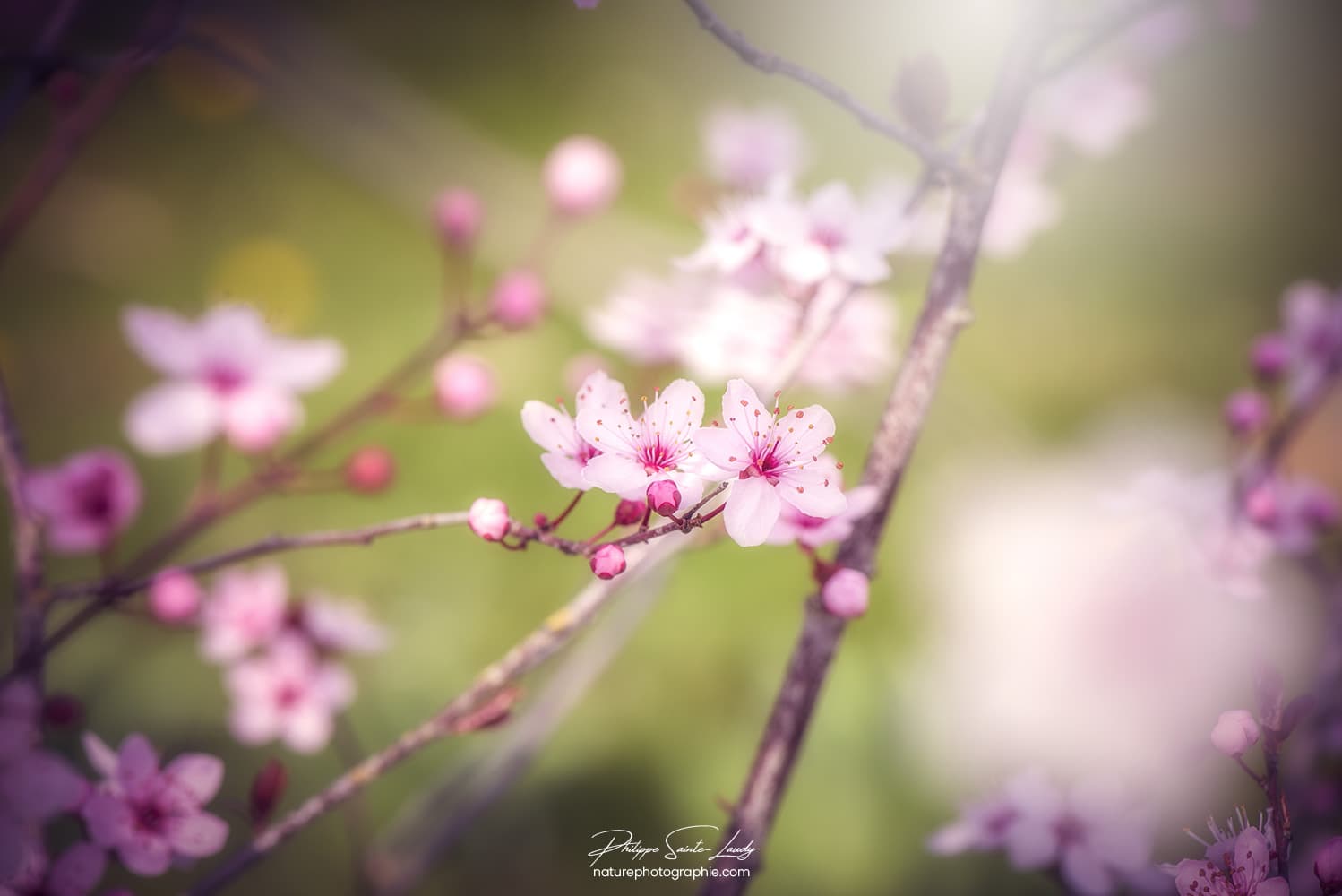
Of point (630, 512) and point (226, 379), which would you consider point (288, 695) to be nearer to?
point (226, 379)

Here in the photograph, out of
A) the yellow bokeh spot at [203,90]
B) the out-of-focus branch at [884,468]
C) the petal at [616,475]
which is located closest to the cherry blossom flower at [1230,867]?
the out-of-focus branch at [884,468]

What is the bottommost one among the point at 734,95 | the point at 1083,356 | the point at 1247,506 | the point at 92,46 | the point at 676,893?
the point at 676,893

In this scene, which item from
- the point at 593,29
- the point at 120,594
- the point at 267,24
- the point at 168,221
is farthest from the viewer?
the point at 168,221

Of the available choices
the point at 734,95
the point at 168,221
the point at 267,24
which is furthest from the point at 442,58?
the point at 734,95

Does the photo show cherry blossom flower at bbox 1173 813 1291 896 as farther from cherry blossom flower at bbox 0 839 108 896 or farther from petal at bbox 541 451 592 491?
cherry blossom flower at bbox 0 839 108 896

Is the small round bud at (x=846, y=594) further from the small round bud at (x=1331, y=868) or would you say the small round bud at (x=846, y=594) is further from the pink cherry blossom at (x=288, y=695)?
the pink cherry blossom at (x=288, y=695)

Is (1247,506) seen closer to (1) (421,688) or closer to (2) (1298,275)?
(1) (421,688)
